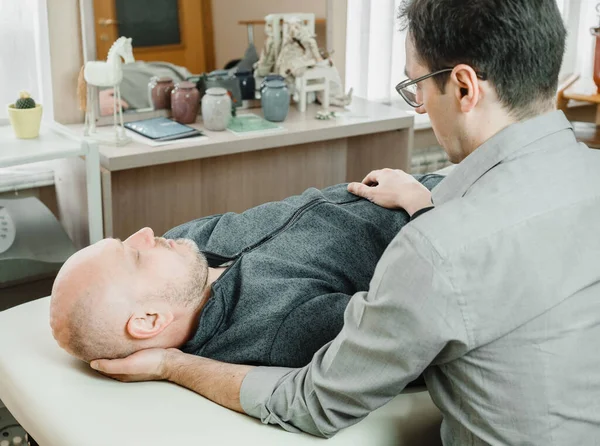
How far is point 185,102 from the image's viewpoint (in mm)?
2854

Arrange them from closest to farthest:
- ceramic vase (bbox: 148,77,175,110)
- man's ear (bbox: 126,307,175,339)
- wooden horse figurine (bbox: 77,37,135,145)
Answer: man's ear (bbox: 126,307,175,339) → wooden horse figurine (bbox: 77,37,135,145) → ceramic vase (bbox: 148,77,175,110)

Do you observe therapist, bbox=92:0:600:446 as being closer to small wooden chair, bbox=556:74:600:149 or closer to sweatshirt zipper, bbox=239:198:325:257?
sweatshirt zipper, bbox=239:198:325:257

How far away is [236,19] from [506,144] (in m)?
2.06

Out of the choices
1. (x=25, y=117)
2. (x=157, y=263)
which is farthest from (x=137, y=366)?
(x=25, y=117)

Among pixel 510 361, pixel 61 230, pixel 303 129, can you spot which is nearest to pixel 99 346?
pixel 510 361

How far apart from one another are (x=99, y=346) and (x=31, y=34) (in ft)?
5.58

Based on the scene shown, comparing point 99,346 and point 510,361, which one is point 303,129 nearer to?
point 99,346

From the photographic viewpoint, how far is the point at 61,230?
2.74 meters

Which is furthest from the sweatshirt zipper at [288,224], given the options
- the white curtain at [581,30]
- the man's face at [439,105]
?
the white curtain at [581,30]

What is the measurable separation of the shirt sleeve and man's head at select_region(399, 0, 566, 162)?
0.24 meters

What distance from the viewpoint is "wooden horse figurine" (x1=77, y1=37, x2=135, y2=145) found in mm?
2588

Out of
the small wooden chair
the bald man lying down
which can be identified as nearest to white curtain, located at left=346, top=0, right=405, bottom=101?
the small wooden chair

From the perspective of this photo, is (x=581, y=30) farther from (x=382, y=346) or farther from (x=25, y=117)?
(x=382, y=346)

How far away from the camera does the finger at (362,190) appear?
5.74 ft
